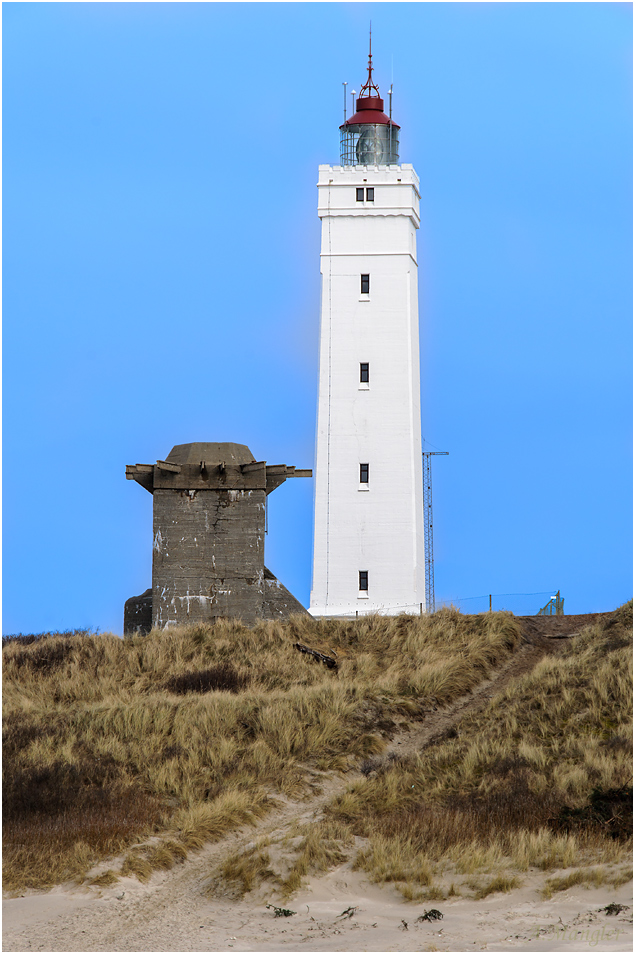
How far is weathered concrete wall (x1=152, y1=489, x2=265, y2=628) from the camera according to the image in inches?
997

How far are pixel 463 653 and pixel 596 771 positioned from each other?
8.31 meters

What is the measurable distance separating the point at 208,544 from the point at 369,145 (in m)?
16.4

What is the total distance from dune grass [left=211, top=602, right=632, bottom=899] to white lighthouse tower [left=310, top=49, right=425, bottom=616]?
1132 centimetres

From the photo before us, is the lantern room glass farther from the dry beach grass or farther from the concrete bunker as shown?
the dry beach grass

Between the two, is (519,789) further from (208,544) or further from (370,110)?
(370,110)

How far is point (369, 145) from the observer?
34.8m

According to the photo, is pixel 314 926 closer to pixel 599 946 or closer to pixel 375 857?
pixel 375 857

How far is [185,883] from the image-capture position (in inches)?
475

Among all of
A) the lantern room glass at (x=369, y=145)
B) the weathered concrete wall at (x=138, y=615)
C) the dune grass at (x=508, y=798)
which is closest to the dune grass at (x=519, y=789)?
the dune grass at (x=508, y=798)

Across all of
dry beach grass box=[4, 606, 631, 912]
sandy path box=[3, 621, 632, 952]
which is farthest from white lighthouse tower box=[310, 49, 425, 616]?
sandy path box=[3, 621, 632, 952]

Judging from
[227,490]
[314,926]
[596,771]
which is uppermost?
[227,490]

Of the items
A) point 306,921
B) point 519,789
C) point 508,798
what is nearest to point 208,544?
point 519,789

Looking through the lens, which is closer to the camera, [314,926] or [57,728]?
[314,926]

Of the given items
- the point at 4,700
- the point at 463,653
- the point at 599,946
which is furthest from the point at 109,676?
the point at 599,946
